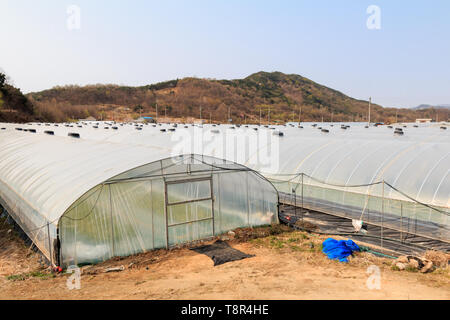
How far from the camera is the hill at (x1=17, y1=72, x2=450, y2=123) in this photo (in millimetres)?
94438

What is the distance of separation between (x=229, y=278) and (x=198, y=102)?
103 metres

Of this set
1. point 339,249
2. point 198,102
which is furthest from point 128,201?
point 198,102

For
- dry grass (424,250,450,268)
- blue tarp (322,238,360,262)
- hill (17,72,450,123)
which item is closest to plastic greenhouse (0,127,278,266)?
blue tarp (322,238,360,262)

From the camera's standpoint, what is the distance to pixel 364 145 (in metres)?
18.7

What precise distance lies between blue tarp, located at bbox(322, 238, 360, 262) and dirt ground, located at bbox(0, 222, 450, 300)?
27cm

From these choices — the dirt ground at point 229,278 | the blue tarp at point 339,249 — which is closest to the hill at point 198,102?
the blue tarp at point 339,249

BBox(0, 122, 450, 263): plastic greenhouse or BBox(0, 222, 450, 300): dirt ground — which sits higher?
BBox(0, 122, 450, 263): plastic greenhouse

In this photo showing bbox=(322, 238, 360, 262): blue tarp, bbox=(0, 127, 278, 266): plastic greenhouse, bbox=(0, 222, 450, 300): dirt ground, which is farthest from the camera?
bbox=(322, 238, 360, 262): blue tarp

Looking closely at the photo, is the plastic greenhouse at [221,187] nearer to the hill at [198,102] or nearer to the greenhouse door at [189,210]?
→ the greenhouse door at [189,210]

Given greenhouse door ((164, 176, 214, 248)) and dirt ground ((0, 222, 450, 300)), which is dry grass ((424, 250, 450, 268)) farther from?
greenhouse door ((164, 176, 214, 248))

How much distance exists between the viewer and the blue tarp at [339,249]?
11344 millimetres

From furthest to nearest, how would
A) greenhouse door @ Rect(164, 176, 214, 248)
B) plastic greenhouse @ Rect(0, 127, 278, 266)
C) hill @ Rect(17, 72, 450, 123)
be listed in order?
hill @ Rect(17, 72, 450, 123), greenhouse door @ Rect(164, 176, 214, 248), plastic greenhouse @ Rect(0, 127, 278, 266)
